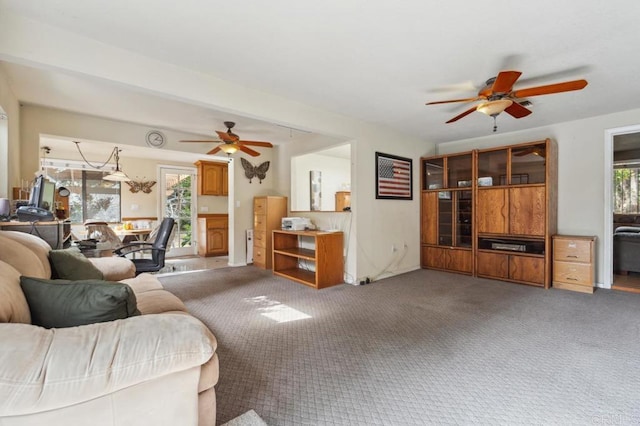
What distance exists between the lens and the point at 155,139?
453 centimetres

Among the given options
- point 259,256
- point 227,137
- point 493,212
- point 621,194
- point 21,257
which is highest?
point 227,137

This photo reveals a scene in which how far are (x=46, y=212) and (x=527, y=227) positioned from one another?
574 cm

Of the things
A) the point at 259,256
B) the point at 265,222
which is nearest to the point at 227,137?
the point at 265,222

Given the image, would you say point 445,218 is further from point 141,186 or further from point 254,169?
point 141,186

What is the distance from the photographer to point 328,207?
7027mm

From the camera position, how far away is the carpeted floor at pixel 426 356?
1623mm

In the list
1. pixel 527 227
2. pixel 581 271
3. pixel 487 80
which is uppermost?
pixel 487 80

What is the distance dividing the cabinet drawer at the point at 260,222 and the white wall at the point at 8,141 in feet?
10.6

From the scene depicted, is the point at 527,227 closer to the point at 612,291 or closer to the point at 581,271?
the point at 581,271

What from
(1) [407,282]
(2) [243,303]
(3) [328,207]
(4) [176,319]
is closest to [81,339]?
(4) [176,319]

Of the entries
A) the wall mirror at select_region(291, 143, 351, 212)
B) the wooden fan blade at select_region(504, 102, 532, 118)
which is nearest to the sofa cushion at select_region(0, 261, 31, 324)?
the wooden fan blade at select_region(504, 102, 532, 118)

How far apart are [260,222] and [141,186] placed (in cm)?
326

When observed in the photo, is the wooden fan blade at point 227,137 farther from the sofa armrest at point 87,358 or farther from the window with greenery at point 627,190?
the window with greenery at point 627,190

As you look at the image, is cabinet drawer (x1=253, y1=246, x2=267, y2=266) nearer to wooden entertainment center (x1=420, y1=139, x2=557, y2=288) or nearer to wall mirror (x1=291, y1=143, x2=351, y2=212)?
wall mirror (x1=291, y1=143, x2=351, y2=212)
